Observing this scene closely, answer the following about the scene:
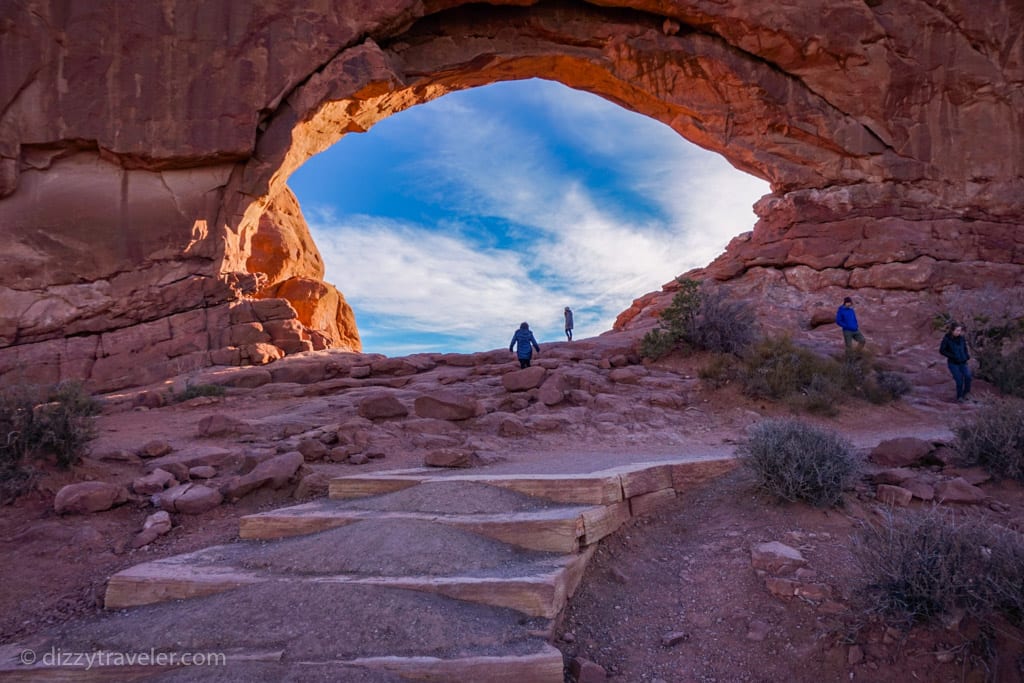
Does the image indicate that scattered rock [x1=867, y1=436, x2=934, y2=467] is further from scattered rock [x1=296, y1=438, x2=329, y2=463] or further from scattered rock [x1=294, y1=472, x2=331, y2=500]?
scattered rock [x1=296, y1=438, x2=329, y2=463]

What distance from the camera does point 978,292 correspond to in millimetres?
15297

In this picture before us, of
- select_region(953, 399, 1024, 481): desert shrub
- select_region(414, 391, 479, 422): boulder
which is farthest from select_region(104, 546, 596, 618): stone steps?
select_region(414, 391, 479, 422): boulder

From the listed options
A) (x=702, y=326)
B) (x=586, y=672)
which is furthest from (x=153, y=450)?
(x=702, y=326)

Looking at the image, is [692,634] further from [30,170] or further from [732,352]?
Answer: [30,170]

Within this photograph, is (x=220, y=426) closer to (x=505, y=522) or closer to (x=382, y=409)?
(x=382, y=409)

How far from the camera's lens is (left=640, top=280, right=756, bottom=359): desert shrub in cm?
1184

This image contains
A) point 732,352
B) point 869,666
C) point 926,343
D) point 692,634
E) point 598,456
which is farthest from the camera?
point 926,343

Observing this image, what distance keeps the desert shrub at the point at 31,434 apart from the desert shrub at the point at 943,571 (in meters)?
6.59

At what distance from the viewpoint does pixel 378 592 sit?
338 cm

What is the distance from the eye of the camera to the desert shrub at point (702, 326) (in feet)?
38.9

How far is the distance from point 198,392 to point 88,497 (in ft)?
23.9

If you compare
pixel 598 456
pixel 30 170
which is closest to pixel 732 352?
pixel 598 456

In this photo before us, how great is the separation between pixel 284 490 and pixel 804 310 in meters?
14.6

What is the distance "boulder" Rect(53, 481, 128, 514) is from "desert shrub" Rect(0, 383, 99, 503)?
408mm
